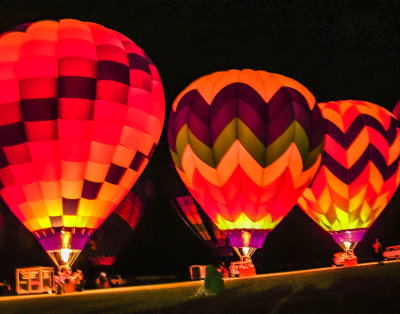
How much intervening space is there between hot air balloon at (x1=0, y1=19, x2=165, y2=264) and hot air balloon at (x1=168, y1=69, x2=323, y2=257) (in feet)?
4.93

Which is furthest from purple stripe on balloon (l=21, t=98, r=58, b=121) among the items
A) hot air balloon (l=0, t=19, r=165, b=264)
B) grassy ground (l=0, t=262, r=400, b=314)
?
grassy ground (l=0, t=262, r=400, b=314)

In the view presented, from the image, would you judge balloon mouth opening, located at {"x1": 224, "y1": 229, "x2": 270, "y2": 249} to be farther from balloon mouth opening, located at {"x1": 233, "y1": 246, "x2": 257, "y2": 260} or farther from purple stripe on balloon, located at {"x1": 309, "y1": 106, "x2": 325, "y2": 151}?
purple stripe on balloon, located at {"x1": 309, "y1": 106, "x2": 325, "y2": 151}

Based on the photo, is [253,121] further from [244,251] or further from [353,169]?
[353,169]

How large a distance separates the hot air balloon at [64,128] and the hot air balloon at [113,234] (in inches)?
271

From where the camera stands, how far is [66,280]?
9.89 m

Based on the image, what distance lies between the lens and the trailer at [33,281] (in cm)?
1090

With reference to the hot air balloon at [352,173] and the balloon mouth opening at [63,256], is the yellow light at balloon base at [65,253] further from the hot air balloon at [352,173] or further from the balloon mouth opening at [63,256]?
the hot air balloon at [352,173]

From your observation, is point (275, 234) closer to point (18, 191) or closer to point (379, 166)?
point (379, 166)

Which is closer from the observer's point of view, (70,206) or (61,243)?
(61,243)

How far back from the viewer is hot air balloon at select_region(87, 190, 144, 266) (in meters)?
17.7

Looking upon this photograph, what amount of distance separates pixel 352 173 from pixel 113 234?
26.9ft

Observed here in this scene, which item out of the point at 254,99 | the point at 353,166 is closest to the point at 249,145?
the point at 254,99

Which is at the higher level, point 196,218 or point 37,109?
point 37,109

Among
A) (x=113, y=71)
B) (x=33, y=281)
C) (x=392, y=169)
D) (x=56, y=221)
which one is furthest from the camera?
(x=392, y=169)
